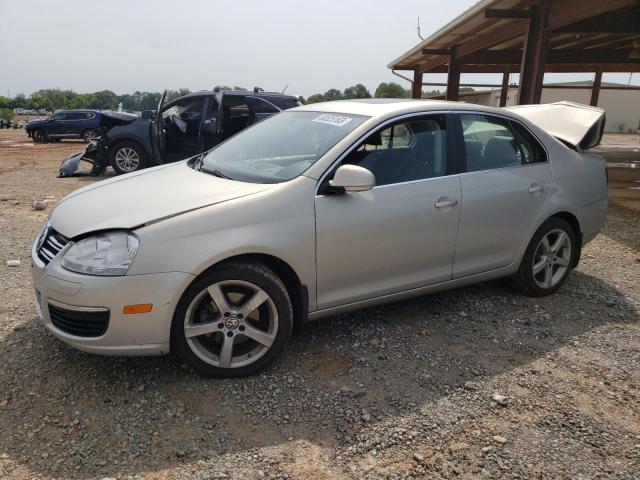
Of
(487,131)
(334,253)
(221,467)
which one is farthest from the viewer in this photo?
(487,131)

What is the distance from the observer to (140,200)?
3061 mm

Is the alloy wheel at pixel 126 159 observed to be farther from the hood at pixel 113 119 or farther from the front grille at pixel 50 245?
the front grille at pixel 50 245

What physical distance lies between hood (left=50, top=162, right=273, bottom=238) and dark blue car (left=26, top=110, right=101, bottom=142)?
2189cm

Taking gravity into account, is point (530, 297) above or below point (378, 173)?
below

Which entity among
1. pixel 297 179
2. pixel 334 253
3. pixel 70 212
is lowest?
pixel 334 253

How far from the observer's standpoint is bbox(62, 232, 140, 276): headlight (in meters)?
2.66

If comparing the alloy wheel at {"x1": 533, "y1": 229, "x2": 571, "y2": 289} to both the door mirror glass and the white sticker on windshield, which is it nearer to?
the white sticker on windshield

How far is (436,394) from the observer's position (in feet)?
9.66

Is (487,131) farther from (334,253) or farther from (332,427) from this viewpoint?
Answer: (332,427)

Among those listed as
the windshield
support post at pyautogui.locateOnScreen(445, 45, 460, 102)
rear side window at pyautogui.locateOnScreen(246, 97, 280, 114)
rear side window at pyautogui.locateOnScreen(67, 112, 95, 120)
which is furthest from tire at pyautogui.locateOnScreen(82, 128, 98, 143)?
the windshield

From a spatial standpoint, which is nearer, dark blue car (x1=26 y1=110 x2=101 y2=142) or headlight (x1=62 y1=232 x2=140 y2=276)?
headlight (x1=62 y1=232 x2=140 y2=276)

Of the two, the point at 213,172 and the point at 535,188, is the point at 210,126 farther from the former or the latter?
the point at 535,188

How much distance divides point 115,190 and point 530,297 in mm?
3402

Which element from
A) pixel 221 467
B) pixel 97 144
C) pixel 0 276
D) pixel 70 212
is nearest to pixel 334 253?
pixel 221 467
